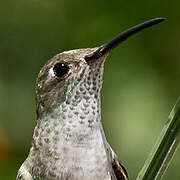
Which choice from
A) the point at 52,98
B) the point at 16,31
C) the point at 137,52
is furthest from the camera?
the point at 16,31

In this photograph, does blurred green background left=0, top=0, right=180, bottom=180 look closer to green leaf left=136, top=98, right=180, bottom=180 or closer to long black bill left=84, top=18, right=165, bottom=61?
long black bill left=84, top=18, right=165, bottom=61

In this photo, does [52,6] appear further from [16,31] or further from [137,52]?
[137,52]

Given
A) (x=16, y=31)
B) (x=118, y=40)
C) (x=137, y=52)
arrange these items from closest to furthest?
(x=118, y=40)
(x=137, y=52)
(x=16, y=31)

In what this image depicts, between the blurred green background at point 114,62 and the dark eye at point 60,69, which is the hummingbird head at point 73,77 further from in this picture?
the blurred green background at point 114,62

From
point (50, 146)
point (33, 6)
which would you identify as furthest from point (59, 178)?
point (33, 6)

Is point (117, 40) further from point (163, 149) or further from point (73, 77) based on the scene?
point (163, 149)

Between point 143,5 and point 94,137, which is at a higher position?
point 143,5

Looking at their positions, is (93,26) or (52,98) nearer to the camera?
(52,98)

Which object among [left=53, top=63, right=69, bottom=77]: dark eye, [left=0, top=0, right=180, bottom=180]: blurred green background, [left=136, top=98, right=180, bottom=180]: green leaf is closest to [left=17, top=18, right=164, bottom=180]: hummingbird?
[left=53, top=63, right=69, bottom=77]: dark eye
